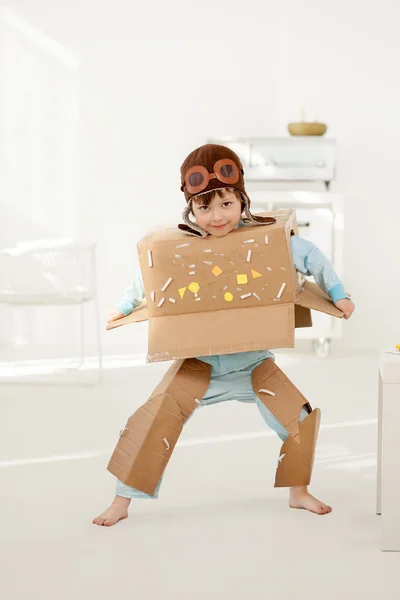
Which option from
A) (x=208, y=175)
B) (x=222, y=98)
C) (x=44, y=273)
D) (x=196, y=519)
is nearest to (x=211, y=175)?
(x=208, y=175)

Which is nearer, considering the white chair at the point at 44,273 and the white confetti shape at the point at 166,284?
the white confetti shape at the point at 166,284

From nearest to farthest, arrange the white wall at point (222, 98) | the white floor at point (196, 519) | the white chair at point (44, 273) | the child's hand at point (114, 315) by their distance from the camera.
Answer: the white floor at point (196, 519)
the child's hand at point (114, 315)
the white chair at point (44, 273)
the white wall at point (222, 98)

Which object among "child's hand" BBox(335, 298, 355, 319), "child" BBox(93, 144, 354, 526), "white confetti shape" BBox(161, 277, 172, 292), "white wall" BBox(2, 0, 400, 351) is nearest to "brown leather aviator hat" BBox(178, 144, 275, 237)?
"child" BBox(93, 144, 354, 526)

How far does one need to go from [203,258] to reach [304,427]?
404mm

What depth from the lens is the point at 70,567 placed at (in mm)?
1639

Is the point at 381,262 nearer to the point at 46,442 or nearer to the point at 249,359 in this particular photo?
the point at 46,442

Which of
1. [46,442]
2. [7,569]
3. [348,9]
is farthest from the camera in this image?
[348,9]

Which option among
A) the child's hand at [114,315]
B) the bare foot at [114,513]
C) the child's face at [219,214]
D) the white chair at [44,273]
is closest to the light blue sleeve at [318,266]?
the child's face at [219,214]

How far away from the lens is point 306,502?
194 cm

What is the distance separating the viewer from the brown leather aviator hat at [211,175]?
1858mm

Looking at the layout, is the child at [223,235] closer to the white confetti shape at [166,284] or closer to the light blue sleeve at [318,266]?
the light blue sleeve at [318,266]

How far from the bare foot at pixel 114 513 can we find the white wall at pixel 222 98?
9.49 ft

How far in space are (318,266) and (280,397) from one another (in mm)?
284

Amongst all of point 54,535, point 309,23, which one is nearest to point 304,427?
point 54,535
